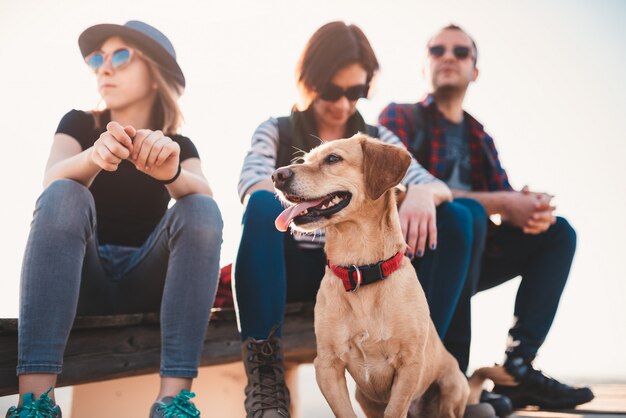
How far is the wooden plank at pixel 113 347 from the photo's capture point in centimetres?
195

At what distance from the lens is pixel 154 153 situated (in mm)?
1913

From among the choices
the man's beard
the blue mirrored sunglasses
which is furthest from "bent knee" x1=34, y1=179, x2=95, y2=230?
the man's beard

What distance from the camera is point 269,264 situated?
209 cm

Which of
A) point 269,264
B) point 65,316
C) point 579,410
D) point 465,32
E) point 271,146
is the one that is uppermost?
point 465,32

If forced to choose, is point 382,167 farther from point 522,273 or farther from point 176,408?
point 522,273

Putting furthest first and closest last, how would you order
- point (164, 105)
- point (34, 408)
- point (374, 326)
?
point (164, 105), point (374, 326), point (34, 408)

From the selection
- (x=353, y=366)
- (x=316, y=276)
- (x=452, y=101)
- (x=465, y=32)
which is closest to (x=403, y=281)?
(x=353, y=366)

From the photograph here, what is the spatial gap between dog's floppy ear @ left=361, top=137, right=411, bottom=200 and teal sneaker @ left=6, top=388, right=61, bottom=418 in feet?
4.24

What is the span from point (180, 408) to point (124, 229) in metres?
1.08

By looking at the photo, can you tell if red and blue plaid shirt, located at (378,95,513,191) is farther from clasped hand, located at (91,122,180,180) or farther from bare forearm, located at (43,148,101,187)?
bare forearm, located at (43,148,101,187)

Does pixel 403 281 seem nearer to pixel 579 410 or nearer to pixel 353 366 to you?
pixel 353 366

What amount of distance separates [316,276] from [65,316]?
1.26 m

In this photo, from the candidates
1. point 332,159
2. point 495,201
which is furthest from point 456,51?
point 332,159

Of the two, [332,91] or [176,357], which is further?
[332,91]
